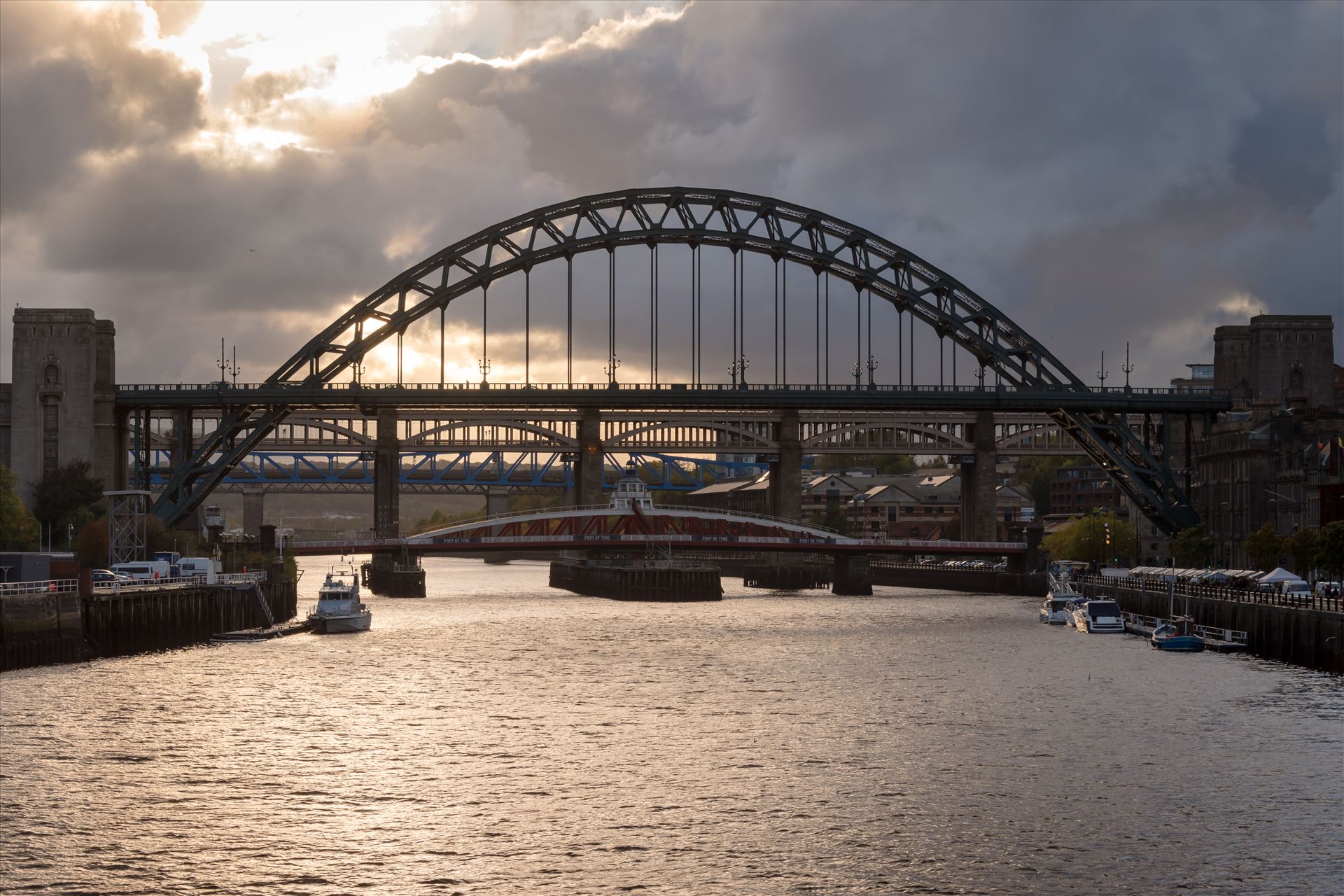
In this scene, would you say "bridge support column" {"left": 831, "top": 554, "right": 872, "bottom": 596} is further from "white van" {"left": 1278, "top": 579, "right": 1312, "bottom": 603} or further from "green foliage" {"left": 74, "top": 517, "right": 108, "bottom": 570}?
"white van" {"left": 1278, "top": 579, "right": 1312, "bottom": 603}

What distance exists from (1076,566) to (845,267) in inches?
1188

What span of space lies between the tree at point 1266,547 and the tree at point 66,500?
3026 inches

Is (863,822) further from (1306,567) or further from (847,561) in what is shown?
(847,561)

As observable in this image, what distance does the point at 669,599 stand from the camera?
507 feet

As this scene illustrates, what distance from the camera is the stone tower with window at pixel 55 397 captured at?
13925 cm

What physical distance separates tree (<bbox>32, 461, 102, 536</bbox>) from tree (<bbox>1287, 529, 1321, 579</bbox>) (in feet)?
257

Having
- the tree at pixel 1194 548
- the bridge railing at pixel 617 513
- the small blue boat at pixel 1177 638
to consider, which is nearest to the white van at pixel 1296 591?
the small blue boat at pixel 1177 638

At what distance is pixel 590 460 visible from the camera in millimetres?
165500

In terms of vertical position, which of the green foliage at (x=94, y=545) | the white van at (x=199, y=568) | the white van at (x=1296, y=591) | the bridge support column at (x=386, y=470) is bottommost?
the white van at (x=1296, y=591)

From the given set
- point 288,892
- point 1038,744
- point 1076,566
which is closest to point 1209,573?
point 1076,566

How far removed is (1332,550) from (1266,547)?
14.8m

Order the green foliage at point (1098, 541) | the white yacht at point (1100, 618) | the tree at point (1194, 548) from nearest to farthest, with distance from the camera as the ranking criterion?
the white yacht at point (1100, 618) < the tree at point (1194, 548) < the green foliage at point (1098, 541)

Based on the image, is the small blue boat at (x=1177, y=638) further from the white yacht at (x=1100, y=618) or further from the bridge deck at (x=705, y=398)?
the bridge deck at (x=705, y=398)

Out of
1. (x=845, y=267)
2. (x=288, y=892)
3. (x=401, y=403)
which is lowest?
(x=288, y=892)
